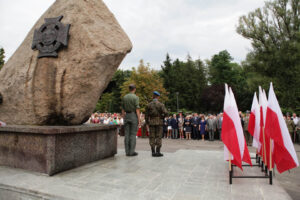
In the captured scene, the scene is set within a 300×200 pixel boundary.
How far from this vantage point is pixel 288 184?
4.94 m

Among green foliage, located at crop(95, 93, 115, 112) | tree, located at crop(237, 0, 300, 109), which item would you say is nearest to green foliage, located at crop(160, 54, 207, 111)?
green foliage, located at crop(95, 93, 115, 112)

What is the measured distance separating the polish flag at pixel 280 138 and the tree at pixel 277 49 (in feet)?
65.1

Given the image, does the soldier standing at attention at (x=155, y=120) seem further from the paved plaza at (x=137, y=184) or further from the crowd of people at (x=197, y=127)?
the crowd of people at (x=197, y=127)

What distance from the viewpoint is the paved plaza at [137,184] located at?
122 inches

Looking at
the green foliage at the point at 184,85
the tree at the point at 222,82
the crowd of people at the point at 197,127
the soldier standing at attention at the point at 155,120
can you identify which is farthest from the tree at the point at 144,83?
the soldier standing at attention at the point at 155,120

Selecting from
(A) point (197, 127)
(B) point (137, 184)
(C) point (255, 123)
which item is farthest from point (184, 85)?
(B) point (137, 184)

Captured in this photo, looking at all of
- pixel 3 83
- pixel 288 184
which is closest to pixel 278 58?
pixel 288 184

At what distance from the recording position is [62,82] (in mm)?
4641

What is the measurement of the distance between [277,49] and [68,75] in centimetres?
2396

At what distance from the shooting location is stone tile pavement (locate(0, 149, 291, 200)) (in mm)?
3092

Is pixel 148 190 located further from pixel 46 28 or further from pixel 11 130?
pixel 46 28

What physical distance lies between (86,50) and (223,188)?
3.84m

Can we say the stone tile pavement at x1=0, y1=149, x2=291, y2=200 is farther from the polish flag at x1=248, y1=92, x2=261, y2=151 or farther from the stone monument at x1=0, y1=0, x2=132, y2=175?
the polish flag at x1=248, y1=92, x2=261, y2=151

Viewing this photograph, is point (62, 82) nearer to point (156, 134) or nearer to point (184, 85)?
point (156, 134)
